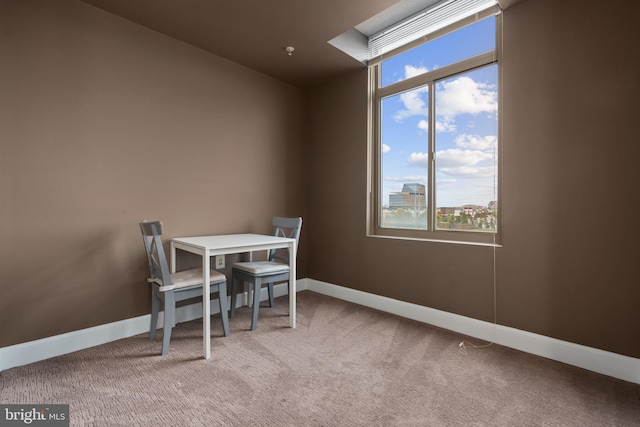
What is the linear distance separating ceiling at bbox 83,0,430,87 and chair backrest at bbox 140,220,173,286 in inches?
64.5

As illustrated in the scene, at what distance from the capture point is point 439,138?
2.80m

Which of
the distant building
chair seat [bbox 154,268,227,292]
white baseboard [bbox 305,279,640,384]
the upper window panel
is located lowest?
white baseboard [bbox 305,279,640,384]

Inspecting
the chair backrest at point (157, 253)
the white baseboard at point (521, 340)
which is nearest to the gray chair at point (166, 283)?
the chair backrest at point (157, 253)

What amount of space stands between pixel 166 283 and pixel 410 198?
2249mm

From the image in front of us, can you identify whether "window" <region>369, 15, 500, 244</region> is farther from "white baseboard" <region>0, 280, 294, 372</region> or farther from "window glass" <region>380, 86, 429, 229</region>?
"white baseboard" <region>0, 280, 294, 372</region>

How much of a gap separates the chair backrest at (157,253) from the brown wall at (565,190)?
2.17 metres

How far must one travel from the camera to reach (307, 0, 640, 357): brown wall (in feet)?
6.21

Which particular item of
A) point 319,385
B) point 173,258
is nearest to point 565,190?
point 319,385

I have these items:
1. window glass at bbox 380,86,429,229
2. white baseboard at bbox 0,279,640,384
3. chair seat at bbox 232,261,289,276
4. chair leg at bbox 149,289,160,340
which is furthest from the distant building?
chair leg at bbox 149,289,160,340

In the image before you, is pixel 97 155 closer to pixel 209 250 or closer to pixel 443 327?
pixel 209 250

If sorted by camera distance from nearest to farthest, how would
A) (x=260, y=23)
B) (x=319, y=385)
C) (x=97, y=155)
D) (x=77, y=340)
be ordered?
(x=319, y=385) → (x=77, y=340) → (x=97, y=155) → (x=260, y=23)

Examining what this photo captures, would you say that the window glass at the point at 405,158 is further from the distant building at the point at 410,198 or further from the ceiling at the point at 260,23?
the ceiling at the point at 260,23

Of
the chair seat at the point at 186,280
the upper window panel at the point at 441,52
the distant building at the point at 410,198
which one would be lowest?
the chair seat at the point at 186,280

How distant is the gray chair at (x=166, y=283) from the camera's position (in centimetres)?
211
